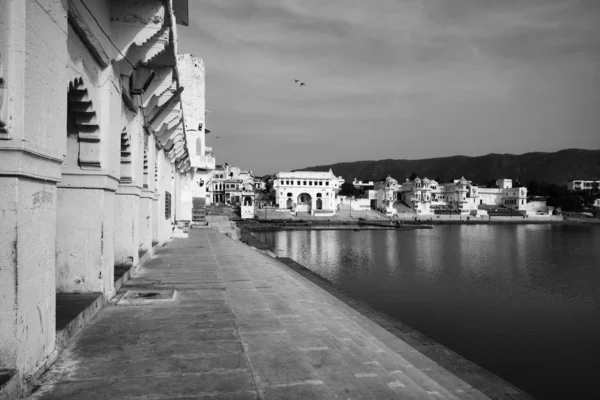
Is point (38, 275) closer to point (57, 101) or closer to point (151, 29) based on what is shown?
point (57, 101)

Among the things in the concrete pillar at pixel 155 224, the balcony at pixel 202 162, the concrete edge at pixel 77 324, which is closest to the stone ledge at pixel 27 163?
the concrete edge at pixel 77 324

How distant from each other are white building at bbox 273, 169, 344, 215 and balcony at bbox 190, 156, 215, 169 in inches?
2291

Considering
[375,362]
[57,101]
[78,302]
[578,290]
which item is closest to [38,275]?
[57,101]

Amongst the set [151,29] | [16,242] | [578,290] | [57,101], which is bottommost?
[578,290]

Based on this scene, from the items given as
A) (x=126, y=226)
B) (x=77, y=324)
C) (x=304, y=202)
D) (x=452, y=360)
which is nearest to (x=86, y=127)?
(x=77, y=324)

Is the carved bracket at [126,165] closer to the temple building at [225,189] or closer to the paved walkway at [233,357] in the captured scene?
the paved walkway at [233,357]

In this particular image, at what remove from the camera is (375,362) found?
459 centimetres

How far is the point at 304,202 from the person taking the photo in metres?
92.0

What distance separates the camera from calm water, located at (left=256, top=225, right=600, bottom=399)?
35.6ft

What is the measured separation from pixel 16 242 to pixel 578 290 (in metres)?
23.9

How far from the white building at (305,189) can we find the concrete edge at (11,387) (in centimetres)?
8536

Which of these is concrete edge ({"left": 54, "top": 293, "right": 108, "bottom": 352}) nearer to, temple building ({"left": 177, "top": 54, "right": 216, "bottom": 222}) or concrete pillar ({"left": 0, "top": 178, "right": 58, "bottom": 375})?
concrete pillar ({"left": 0, "top": 178, "right": 58, "bottom": 375})

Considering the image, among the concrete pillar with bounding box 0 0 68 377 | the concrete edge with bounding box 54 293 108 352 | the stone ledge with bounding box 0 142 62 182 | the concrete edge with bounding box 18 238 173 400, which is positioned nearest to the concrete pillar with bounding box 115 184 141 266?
the concrete edge with bounding box 18 238 173 400

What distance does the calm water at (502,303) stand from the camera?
1086cm
